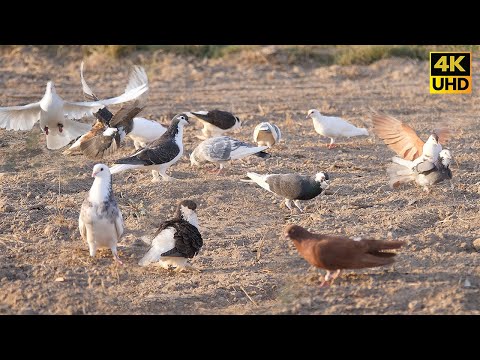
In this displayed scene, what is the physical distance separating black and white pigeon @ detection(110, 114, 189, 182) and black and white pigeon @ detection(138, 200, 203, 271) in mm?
1341

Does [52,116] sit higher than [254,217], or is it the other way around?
[52,116]

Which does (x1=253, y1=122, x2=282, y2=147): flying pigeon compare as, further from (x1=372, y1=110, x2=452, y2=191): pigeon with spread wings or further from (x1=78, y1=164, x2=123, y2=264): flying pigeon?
(x1=78, y1=164, x2=123, y2=264): flying pigeon

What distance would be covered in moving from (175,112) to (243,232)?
4041mm

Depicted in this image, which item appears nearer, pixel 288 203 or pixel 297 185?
pixel 297 185

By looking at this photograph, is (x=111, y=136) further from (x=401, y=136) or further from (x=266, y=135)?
(x=401, y=136)

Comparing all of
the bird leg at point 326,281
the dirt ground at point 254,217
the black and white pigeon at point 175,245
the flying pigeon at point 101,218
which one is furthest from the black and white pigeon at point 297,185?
the flying pigeon at point 101,218

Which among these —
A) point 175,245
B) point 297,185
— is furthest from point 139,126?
point 175,245

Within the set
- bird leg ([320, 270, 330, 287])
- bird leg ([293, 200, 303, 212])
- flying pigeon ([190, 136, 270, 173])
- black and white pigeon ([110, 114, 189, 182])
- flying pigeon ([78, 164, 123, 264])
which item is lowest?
bird leg ([320, 270, 330, 287])

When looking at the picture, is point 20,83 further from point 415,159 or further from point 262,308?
point 262,308

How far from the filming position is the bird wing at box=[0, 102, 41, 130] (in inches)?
332

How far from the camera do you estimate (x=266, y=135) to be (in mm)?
8969

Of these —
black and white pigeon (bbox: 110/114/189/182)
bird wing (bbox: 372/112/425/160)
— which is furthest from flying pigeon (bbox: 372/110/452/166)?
black and white pigeon (bbox: 110/114/189/182)

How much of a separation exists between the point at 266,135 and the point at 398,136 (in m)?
1.40

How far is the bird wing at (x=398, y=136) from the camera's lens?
8250 millimetres
